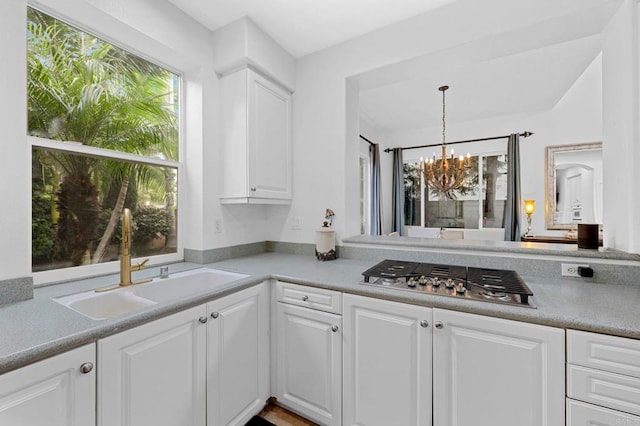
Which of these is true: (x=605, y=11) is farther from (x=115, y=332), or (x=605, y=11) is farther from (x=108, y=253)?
(x=108, y=253)

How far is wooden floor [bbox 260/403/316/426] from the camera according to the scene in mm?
1613

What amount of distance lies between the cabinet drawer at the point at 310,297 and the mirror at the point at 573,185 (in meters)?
4.47

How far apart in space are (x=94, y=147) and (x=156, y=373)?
4.24 feet

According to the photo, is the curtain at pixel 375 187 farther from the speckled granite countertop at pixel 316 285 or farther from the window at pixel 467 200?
the speckled granite countertop at pixel 316 285

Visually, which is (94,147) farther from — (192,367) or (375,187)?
(375,187)

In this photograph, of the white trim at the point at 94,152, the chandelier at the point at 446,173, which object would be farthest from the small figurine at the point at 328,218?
the chandelier at the point at 446,173

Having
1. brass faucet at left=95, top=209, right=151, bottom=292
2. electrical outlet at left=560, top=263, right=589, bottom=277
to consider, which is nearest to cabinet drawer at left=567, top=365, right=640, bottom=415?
electrical outlet at left=560, top=263, right=589, bottom=277

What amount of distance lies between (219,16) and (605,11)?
2.28 metres

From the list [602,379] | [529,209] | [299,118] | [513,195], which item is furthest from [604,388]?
[513,195]

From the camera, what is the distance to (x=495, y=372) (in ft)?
3.71

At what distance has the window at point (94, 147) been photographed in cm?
145

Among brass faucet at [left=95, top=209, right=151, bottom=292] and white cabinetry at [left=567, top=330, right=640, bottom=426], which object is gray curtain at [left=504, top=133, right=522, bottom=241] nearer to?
white cabinetry at [left=567, top=330, right=640, bottom=426]

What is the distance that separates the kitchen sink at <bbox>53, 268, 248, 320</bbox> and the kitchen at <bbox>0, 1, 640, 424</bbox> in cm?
24

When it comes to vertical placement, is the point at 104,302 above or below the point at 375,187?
below
